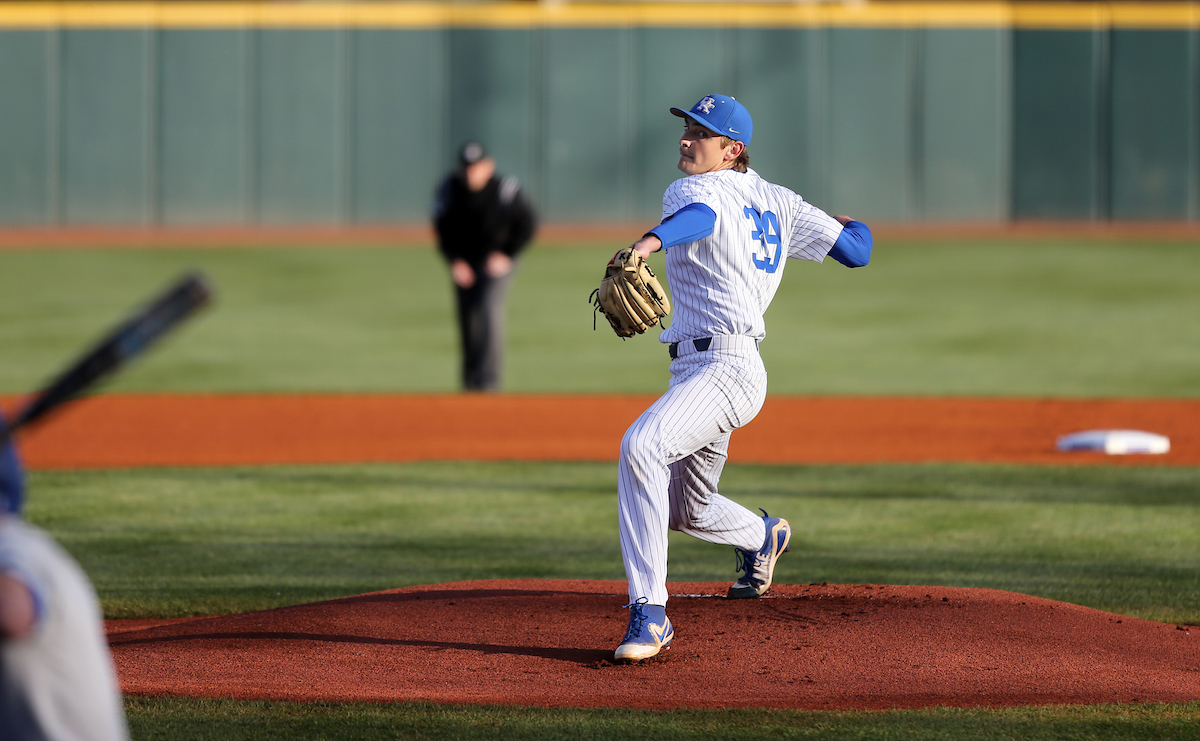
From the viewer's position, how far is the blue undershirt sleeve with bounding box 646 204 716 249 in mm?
4220

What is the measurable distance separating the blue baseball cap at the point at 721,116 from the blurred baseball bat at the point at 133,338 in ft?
8.37

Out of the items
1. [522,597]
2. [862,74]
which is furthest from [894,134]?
[522,597]

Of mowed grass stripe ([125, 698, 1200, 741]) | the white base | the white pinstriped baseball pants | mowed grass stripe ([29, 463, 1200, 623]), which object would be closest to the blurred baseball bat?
mowed grass stripe ([125, 698, 1200, 741])

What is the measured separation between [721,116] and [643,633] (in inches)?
65.6

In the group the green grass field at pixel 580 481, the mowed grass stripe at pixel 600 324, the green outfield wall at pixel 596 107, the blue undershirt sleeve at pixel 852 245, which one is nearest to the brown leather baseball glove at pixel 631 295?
the blue undershirt sleeve at pixel 852 245

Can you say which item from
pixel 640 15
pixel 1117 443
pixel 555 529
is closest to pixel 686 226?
pixel 555 529

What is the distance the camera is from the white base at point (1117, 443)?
9516mm

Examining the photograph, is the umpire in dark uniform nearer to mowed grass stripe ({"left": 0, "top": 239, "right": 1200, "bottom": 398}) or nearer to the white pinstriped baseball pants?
mowed grass stripe ({"left": 0, "top": 239, "right": 1200, "bottom": 398})

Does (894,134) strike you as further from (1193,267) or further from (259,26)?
(259,26)

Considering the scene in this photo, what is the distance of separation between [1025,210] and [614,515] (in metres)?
18.6

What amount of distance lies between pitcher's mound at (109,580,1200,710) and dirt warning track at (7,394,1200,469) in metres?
4.33

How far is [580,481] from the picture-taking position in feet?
28.9

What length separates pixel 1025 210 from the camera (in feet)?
80.5

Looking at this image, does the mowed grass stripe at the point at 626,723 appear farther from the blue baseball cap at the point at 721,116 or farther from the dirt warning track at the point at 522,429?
the dirt warning track at the point at 522,429
